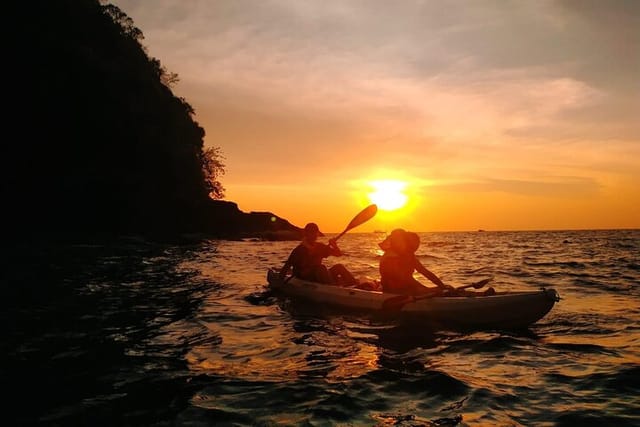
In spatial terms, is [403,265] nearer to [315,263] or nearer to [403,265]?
[403,265]

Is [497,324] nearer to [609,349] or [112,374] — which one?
[609,349]

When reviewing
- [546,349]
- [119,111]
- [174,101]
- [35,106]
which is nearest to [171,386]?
[546,349]

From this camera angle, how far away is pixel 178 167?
43.1m

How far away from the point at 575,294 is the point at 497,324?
17.5ft

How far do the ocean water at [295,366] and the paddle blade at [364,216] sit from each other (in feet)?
11.7

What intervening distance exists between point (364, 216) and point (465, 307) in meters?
5.83

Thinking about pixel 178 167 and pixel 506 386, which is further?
pixel 178 167

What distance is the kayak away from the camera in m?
7.94

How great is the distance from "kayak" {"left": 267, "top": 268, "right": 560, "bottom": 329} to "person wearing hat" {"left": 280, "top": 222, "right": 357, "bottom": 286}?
60.0 inches

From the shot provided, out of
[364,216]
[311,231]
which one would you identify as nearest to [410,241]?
[311,231]

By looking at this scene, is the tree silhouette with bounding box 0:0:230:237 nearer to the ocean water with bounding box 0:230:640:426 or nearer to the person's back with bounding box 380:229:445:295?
the ocean water with bounding box 0:230:640:426

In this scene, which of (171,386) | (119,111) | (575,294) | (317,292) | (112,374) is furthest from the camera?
(119,111)

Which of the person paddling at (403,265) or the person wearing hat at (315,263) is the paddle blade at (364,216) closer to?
the person wearing hat at (315,263)

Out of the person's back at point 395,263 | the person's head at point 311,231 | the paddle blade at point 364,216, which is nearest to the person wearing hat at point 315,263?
the person's head at point 311,231
